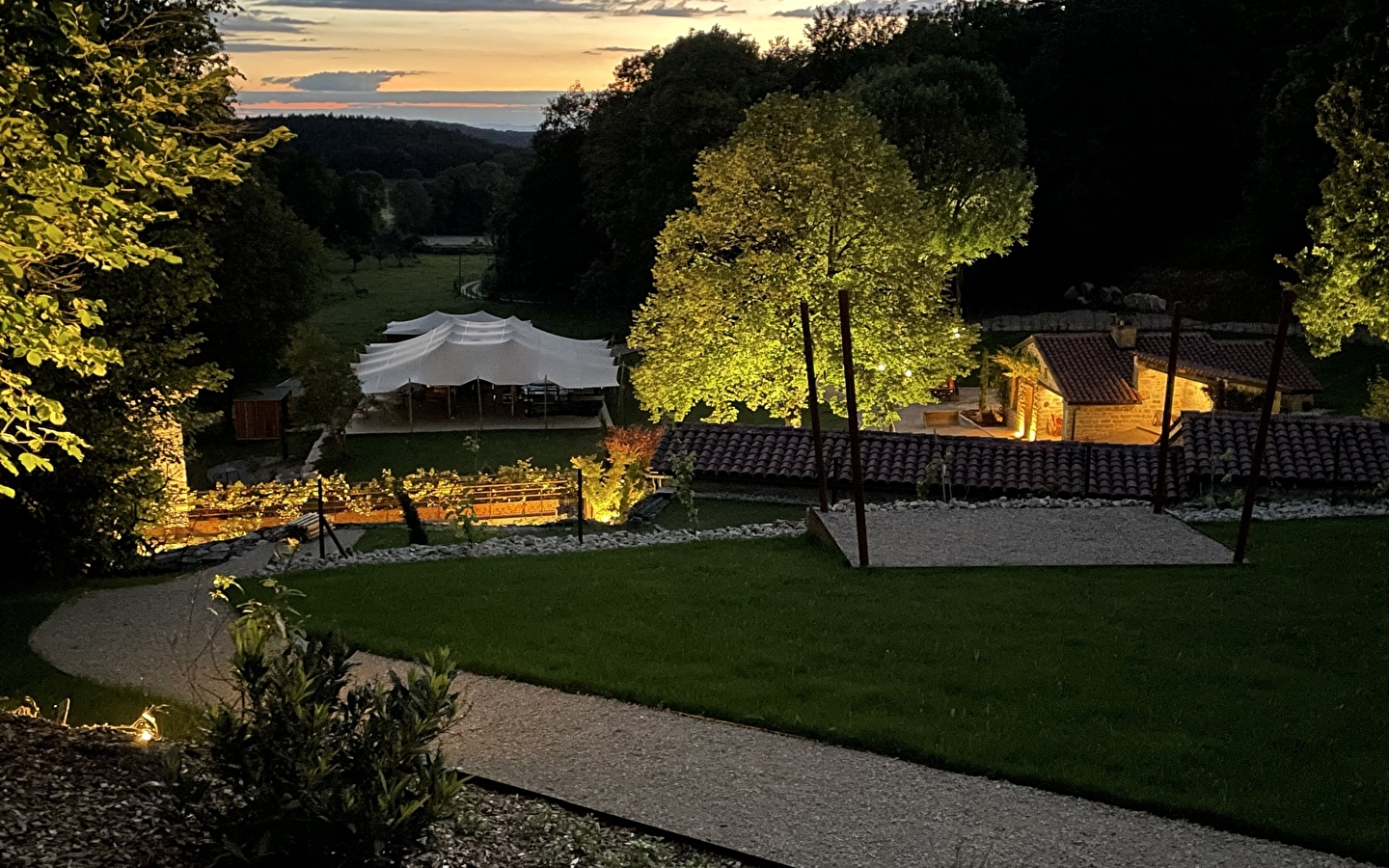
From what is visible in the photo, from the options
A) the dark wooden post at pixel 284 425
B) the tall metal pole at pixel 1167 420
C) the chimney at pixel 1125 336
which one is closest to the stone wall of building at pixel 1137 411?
the chimney at pixel 1125 336

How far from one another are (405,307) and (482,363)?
3126 centimetres

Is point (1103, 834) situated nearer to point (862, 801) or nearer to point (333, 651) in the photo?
point (862, 801)

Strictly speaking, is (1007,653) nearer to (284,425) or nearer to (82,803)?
(82,803)

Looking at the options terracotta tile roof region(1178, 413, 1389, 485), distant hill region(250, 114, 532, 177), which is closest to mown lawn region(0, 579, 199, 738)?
terracotta tile roof region(1178, 413, 1389, 485)

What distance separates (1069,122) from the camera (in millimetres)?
45594

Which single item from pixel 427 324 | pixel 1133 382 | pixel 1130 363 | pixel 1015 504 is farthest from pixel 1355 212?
pixel 427 324

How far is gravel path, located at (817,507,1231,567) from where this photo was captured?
1212 cm

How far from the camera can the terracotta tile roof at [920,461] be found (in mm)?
16859

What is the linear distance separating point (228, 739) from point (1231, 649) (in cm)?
760

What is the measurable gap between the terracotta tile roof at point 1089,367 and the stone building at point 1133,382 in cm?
2

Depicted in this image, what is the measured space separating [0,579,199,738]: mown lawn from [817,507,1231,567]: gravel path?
679cm

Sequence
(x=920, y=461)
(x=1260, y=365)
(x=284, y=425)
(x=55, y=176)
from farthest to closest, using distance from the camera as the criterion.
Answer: (x=284, y=425), (x=1260, y=365), (x=920, y=461), (x=55, y=176)

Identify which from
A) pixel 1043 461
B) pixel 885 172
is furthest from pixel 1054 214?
pixel 1043 461

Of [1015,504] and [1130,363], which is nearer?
[1015,504]
